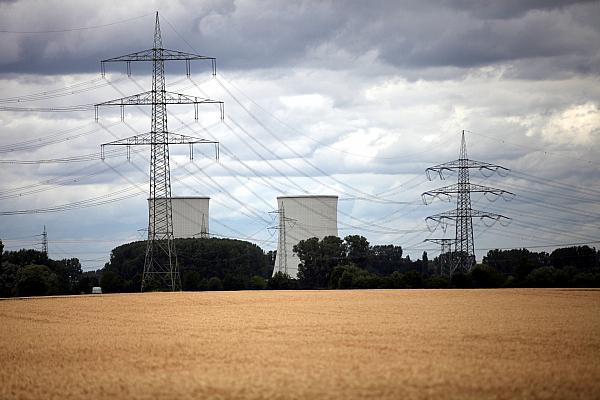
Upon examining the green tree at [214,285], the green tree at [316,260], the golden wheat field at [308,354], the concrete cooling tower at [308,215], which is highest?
the concrete cooling tower at [308,215]

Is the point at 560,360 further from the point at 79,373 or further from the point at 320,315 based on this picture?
the point at 320,315

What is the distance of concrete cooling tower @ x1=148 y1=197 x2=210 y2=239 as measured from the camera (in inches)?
3873

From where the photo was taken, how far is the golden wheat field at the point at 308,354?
19281 mm

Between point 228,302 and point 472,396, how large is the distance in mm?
41044

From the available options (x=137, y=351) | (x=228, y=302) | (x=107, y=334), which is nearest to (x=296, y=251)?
(x=228, y=302)

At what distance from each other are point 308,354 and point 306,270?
280 feet

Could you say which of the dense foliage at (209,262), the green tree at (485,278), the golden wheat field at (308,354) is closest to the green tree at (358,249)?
the dense foliage at (209,262)

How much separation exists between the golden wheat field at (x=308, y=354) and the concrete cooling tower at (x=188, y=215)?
5308 centimetres

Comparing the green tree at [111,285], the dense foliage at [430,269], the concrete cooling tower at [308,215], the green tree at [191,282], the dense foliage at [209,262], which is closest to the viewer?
the dense foliage at [430,269]

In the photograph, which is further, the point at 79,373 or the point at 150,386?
the point at 79,373

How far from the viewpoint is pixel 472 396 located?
1788 cm

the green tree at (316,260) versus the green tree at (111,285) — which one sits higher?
the green tree at (316,260)

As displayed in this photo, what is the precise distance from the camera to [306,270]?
110 m

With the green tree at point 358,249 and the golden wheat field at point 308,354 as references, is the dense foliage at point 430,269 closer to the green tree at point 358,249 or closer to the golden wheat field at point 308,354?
the green tree at point 358,249
